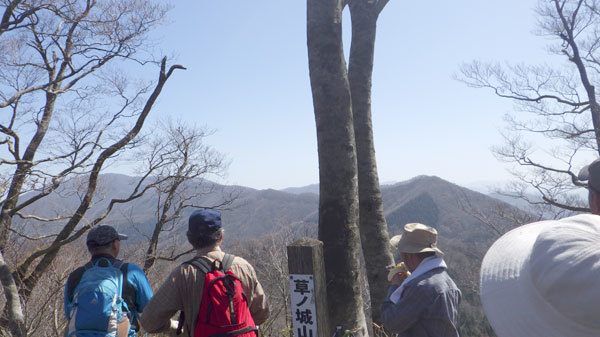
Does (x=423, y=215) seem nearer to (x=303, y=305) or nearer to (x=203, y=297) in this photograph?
(x=303, y=305)

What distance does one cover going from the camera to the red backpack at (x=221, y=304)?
2176 mm

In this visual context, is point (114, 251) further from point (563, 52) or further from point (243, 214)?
point (243, 214)

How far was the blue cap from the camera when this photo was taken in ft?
7.65

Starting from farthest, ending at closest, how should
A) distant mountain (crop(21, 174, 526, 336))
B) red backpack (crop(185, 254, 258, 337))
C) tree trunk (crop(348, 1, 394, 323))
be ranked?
distant mountain (crop(21, 174, 526, 336)), tree trunk (crop(348, 1, 394, 323)), red backpack (crop(185, 254, 258, 337))

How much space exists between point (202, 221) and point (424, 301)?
1.24m

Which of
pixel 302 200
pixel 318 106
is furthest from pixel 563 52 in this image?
pixel 302 200

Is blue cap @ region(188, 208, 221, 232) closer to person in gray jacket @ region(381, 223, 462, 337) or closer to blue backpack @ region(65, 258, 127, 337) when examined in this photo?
blue backpack @ region(65, 258, 127, 337)

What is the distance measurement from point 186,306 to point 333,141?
182 centimetres

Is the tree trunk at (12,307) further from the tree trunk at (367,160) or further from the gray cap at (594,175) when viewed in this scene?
the gray cap at (594,175)

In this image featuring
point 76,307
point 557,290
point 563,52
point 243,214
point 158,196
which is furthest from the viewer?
point 243,214

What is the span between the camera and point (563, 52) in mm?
13047

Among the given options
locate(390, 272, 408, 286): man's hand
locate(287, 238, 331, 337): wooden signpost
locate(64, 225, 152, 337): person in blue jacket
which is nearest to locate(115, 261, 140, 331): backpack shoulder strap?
locate(64, 225, 152, 337): person in blue jacket

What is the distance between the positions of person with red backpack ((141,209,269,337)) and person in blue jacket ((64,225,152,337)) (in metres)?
0.41

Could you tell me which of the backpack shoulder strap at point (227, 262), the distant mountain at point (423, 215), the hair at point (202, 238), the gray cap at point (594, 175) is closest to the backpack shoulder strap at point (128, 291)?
the hair at point (202, 238)
